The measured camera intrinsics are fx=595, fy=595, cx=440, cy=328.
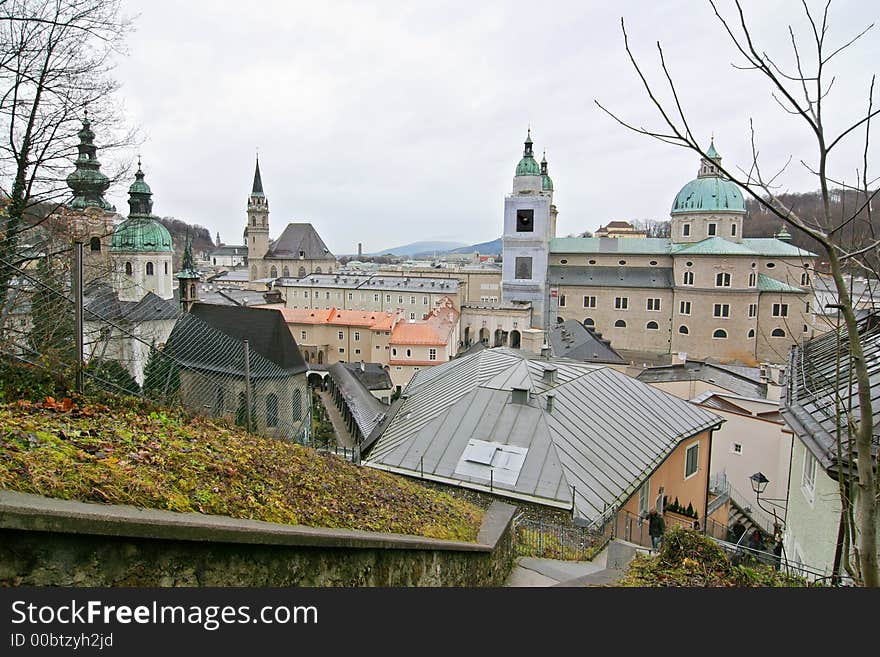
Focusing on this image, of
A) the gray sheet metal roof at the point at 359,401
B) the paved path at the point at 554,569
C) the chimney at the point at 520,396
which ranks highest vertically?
the chimney at the point at 520,396

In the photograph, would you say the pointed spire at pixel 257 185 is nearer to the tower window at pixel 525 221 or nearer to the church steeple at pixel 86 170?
the tower window at pixel 525 221

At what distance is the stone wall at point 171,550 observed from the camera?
7.66 feet

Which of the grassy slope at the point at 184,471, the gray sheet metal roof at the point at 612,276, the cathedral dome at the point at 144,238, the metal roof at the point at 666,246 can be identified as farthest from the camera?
the gray sheet metal roof at the point at 612,276

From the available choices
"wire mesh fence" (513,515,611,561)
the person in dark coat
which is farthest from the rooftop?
"wire mesh fence" (513,515,611,561)

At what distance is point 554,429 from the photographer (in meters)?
12.4

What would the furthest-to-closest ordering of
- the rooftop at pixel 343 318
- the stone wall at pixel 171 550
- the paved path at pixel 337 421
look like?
the rooftop at pixel 343 318
the paved path at pixel 337 421
the stone wall at pixel 171 550

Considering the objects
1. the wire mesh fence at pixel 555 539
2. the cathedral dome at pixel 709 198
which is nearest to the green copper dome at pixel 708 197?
the cathedral dome at pixel 709 198

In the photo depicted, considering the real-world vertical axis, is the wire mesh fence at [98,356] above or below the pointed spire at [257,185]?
below

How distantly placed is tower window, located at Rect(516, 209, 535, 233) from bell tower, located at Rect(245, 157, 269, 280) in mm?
46252

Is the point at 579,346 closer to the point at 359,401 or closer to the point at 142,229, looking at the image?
the point at 359,401

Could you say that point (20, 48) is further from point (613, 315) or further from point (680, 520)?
point (613, 315)

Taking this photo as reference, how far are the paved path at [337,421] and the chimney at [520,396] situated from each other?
9.57 m

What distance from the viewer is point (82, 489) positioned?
2.88 meters

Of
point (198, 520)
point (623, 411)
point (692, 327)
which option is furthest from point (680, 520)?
point (692, 327)
